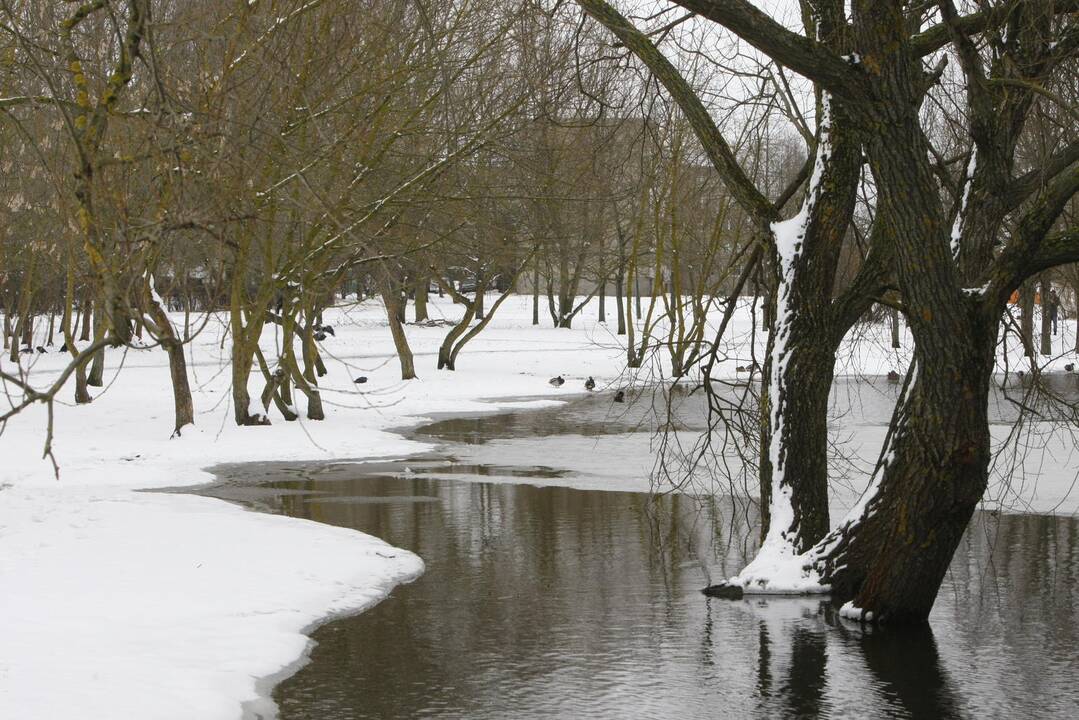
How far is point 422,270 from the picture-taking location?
3086 cm

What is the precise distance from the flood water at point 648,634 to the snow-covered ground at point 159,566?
57 centimetres

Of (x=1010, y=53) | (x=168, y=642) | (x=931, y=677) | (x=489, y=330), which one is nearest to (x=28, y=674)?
(x=168, y=642)

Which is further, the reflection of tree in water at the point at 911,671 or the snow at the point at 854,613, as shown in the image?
the snow at the point at 854,613

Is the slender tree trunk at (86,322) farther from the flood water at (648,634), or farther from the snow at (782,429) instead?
the snow at (782,429)

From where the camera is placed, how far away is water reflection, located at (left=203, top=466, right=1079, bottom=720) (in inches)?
330

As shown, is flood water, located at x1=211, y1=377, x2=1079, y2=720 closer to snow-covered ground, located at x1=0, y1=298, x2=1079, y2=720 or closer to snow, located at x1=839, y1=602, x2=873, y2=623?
snow, located at x1=839, y1=602, x2=873, y2=623

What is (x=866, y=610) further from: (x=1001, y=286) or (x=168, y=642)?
(x=168, y=642)

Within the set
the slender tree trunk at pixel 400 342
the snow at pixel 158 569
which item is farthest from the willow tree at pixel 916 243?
the slender tree trunk at pixel 400 342

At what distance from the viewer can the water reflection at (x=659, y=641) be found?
27.5ft

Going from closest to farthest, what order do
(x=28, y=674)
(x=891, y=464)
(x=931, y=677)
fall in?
(x=28, y=674)
(x=931, y=677)
(x=891, y=464)

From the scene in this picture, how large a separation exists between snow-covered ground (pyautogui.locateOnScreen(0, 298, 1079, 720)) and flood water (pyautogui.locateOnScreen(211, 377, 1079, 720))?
57 cm

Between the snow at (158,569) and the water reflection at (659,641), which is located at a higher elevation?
the snow at (158,569)

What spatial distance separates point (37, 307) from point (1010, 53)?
45.8 m

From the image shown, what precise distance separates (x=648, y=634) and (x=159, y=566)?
16.1 ft
